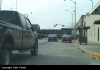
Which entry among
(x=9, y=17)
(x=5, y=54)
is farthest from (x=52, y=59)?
(x=5, y=54)

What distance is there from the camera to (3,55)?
18.4 feet

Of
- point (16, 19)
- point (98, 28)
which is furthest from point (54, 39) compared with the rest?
point (16, 19)

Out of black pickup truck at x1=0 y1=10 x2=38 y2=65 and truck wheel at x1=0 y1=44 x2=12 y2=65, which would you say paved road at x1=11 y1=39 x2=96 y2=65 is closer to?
black pickup truck at x1=0 y1=10 x2=38 y2=65

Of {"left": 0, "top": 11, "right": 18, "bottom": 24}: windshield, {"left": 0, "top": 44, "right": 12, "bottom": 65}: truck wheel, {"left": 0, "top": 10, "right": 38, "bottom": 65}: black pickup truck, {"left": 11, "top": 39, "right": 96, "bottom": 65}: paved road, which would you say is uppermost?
{"left": 0, "top": 11, "right": 18, "bottom": 24}: windshield

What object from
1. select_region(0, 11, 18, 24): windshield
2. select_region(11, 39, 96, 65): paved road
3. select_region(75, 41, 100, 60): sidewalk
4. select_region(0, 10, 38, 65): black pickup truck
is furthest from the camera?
select_region(75, 41, 100, 60): sidewalk

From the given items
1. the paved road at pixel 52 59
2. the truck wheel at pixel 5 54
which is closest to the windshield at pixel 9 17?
the truck wheel at pixel 5 54

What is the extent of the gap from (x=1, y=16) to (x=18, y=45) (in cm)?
175

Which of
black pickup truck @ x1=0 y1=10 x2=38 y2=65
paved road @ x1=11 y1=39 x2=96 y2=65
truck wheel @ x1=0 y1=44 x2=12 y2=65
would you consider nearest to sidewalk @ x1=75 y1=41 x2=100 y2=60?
paved road @ x1=11 y1=39 x2=96 y2=65

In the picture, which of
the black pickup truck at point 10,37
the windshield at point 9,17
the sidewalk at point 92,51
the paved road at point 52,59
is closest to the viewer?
the black pickup truck at point 10,37

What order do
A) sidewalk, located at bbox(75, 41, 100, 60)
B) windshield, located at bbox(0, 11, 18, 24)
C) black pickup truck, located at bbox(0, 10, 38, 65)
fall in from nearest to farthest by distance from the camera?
black pickup truck, located at bbox(0, 10, 38, 65)
windshield, located at bbox(0, 11, 18, 24)
sidewalk, located at bbox(75, 41, 100, 60)

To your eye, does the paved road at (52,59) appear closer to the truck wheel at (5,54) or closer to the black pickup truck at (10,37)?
the black pickup truck at (10,37)

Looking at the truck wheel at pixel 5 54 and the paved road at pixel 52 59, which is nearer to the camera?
the truck wheel at pixel 5 54

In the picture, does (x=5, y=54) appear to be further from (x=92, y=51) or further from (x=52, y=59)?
(x=92, y=51)

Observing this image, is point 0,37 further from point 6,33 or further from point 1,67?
point 1,67
